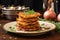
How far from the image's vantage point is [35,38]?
0.91m

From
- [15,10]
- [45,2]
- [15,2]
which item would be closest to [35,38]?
[15,10]

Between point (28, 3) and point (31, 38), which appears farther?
point (28, 3)

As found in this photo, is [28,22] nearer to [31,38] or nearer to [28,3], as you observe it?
[31,38]

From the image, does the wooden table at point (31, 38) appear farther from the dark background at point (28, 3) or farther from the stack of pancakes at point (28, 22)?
the dark background at point (28, 3)

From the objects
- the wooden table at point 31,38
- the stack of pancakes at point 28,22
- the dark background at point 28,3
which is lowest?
the wooden table at point 31,38

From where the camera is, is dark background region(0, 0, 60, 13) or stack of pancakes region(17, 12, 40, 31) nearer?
stack of pancakes region(17, 12, 40, 31)

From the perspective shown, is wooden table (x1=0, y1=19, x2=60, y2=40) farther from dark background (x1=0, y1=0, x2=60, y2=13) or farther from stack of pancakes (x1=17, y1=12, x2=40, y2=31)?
dark background (x1=0, y1=0, x2=60, y2=13)

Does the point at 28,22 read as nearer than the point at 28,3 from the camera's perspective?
Yes

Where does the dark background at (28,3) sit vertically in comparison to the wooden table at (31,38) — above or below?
above

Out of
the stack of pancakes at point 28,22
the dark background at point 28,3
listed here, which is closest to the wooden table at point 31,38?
the stack of pancakes at point 28,22

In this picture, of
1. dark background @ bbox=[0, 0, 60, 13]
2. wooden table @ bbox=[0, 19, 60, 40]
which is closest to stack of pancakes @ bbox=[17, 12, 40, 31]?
wooden table @ bbox=[0, 19, 60, 40]

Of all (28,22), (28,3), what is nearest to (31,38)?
(28,22)

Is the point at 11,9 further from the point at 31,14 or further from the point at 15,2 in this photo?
the point at 15,2

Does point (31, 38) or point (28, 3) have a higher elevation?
point (28, 3)
